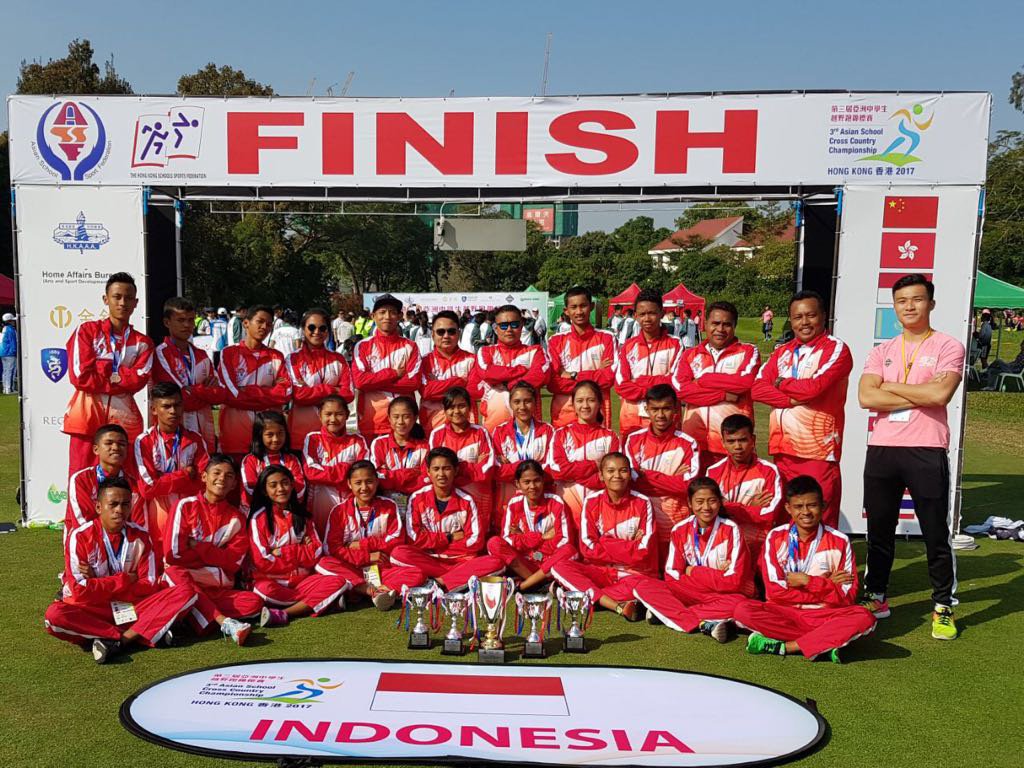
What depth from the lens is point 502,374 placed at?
21.4 ft

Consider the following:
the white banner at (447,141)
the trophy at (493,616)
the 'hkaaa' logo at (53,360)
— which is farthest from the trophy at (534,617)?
the 'hkaaa' logo at (53,360)

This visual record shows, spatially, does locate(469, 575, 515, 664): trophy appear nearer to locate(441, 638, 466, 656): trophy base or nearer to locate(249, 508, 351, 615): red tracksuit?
locate(441, 638, 466, 656): trophy base

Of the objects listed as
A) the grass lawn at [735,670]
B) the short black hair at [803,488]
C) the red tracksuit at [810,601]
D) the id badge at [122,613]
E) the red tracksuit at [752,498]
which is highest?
the short black hair at [803,488]

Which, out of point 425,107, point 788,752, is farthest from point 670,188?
point 788,752

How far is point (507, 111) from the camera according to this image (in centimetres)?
708

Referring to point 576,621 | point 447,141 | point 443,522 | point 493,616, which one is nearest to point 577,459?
point 443,522

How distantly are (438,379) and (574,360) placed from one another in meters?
1.12

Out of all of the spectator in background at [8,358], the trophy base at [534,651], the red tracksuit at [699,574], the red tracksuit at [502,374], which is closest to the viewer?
the trophy base at [534,651]

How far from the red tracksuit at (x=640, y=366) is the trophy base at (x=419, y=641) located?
2485mm

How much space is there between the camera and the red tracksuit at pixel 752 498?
5539 millimetres

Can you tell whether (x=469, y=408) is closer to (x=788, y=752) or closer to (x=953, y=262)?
(x=788, y=752)

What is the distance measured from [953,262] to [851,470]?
194 cm

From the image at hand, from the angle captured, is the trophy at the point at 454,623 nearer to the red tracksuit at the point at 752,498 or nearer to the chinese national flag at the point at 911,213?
the red tracksuit at the point at 752,498

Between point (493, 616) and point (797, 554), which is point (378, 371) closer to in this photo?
point (493, 616)
